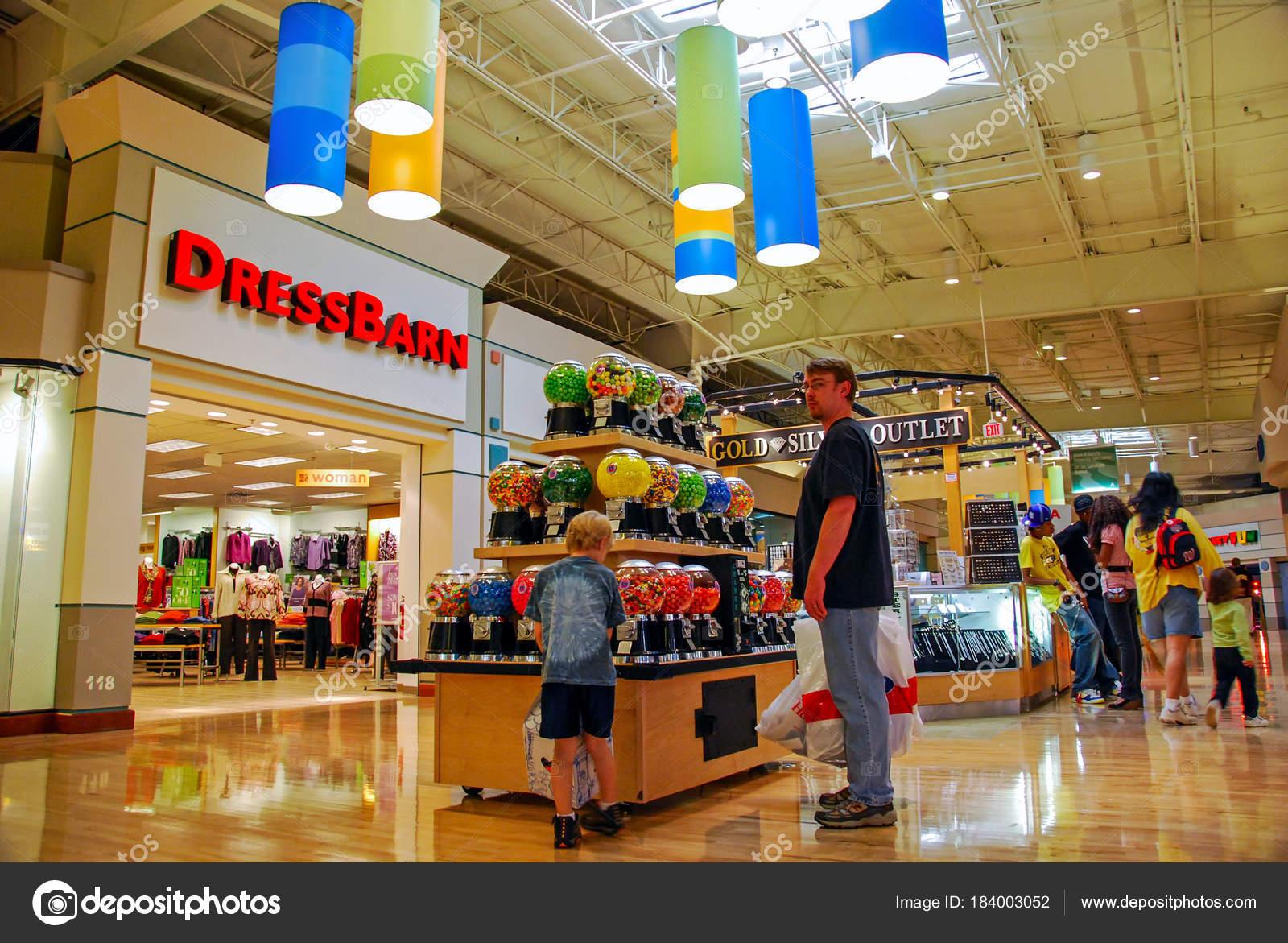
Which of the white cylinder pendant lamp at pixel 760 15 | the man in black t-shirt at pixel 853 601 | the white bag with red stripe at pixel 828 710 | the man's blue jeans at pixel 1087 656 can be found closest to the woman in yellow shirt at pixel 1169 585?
the man's blue jeans at pixel 1087 656

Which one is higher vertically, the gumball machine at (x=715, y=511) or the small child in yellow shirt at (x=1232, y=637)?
the gumball machine at (x=715, y=511)

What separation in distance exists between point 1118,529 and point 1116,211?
25.0 ft

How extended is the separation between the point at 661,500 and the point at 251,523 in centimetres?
1773

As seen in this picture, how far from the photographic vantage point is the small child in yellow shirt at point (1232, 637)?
5051mm

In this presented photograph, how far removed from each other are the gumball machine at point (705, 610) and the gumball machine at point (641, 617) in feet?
0.76

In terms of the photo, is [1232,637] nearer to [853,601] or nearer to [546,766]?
[853,601]

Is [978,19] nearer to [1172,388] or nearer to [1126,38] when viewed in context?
[1126,38]

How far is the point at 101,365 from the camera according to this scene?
646 cm

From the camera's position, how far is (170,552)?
1823 centimetres

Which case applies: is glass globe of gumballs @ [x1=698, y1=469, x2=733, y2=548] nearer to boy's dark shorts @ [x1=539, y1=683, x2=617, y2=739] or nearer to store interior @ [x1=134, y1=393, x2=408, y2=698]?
boy's dark shorts @ [x1=539, y1=683, x2=617, y2=739]

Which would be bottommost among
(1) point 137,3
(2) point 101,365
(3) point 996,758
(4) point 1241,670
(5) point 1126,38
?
(3) point 996,758

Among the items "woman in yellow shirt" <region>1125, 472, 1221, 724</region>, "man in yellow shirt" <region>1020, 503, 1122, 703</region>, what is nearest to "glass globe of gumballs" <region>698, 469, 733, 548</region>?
"woman in yellow shirt" <region>1125, 472, 1221, 724</region>

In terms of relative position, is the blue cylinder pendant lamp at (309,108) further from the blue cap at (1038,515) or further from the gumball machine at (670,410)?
the blue cap at (1038,515)
